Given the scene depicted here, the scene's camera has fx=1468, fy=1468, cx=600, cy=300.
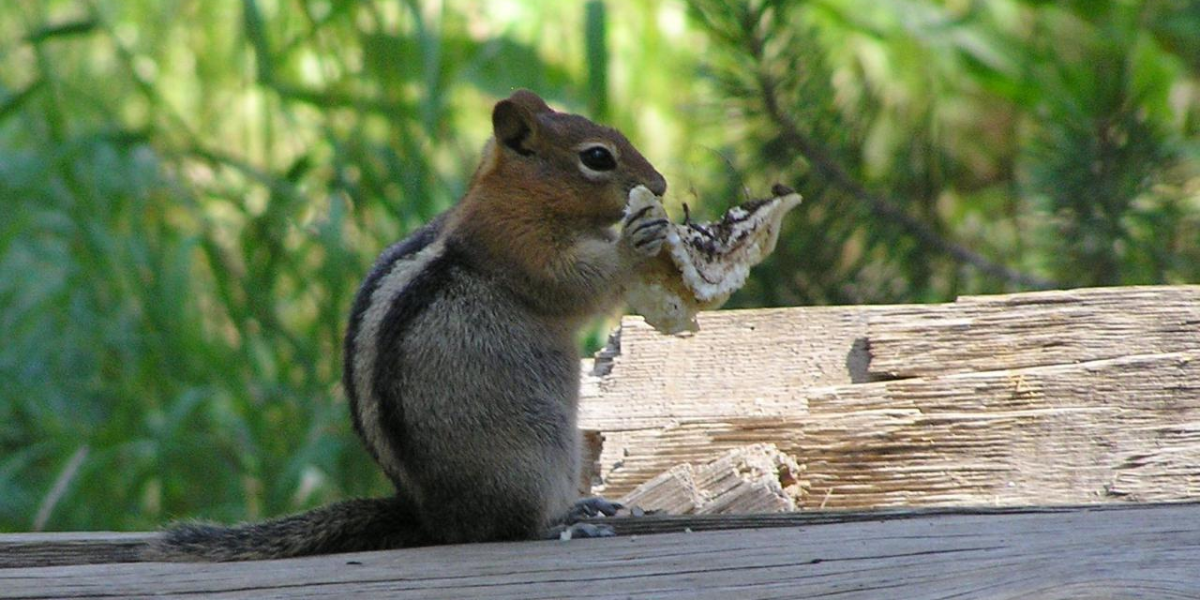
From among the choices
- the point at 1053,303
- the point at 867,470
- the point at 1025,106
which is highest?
the point at 1053,303

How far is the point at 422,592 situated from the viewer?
5.74 feet

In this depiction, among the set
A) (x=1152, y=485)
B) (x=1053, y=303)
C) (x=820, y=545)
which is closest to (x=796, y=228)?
(x=1053, y=303)

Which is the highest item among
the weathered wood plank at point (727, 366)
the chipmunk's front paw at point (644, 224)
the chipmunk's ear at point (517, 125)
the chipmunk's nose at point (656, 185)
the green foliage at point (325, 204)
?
the chipmunk's ear at point (517, 125)

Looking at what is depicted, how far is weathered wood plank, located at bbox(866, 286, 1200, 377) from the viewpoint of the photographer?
2268 mm

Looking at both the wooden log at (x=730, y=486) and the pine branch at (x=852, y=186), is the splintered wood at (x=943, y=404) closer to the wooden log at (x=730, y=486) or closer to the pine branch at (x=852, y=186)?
the wooden log at (x=730, y=486)

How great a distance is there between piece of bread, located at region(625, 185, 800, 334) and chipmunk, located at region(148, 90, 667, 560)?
0.11 feet

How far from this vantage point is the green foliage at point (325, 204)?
11.9 ft

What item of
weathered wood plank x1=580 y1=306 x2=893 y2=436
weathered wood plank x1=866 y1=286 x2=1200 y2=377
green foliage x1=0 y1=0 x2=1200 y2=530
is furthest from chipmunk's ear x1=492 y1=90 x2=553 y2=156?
green foliage x1=0 y1=0 x2=1200 y2=530

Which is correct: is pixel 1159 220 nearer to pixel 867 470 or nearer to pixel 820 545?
pixel 867 470

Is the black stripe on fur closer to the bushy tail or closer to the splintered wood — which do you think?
the bushy tail

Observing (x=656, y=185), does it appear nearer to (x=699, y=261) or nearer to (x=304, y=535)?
(x=699, y=261)

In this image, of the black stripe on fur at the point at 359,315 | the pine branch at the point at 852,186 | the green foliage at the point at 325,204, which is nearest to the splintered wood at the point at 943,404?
the black stripe on fur at the point at 359,315

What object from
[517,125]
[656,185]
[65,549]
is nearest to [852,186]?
[656,185]

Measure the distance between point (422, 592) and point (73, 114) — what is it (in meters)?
3.04
